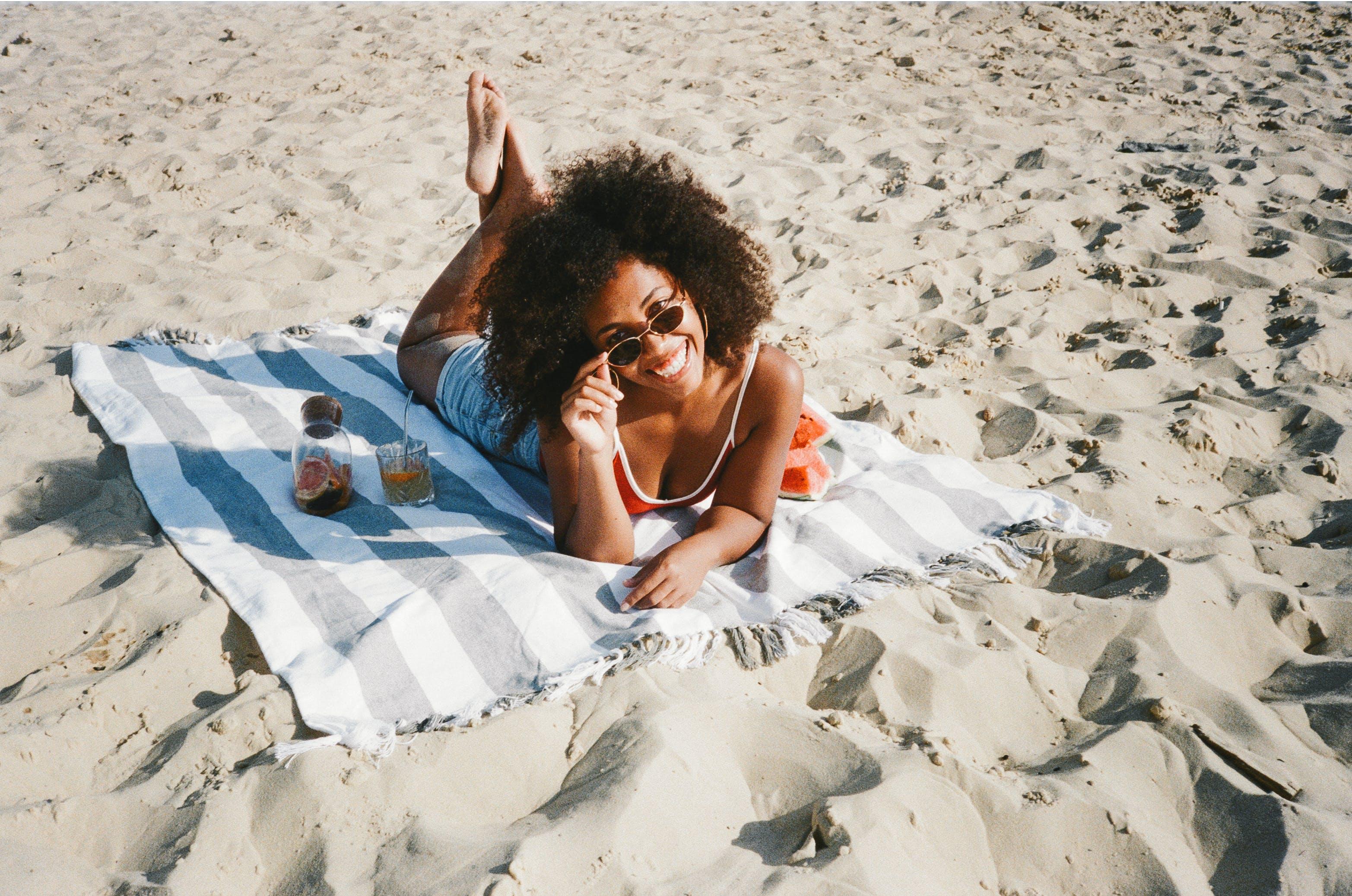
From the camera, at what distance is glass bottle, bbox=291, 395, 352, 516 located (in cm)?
282

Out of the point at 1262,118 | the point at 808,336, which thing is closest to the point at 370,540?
the point at 808,336

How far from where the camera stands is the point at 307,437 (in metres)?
2.84

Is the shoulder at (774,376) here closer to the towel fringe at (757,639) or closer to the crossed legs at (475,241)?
the towel fringe at (757,639)

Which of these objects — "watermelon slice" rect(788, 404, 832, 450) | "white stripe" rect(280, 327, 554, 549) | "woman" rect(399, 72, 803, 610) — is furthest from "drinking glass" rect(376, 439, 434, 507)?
"watermelon slice" rect(788, 404, 832, 450)

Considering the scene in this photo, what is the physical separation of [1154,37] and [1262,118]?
237 centimetres

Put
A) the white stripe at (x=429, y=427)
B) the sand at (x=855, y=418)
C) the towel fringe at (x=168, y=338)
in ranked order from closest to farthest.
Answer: the sand at (x=855, y=418), the white stripe at (x=429, y=427), the towel fringe at (x=168, y=338)

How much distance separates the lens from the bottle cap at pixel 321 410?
305 cm

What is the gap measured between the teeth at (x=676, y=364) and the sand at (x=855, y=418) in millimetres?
771

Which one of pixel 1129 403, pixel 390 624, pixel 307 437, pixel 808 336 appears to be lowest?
pixel 1129 403

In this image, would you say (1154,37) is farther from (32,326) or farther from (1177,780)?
(32,326)

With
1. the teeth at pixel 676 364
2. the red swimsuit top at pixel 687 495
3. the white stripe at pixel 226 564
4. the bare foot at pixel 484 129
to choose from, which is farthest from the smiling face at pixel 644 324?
the bare foot at pixel 484 129

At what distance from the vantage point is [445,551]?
264cm

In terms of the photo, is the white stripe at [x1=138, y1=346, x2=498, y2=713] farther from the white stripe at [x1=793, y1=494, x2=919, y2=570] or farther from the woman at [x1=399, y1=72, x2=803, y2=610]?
the white stripe at [x1=793, y1=494, x2=919, y2=570]

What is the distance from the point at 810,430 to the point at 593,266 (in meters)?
1.12
